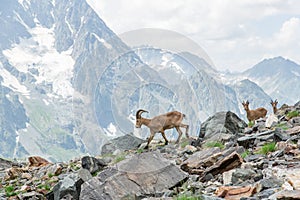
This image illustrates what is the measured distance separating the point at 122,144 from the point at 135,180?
12644mm

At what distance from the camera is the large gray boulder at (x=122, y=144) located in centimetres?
2446

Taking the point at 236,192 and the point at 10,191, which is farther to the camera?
the point at 10,191

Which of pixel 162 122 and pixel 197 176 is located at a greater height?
pixel 162 122

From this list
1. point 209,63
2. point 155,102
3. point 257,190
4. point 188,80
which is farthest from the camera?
point 155,102

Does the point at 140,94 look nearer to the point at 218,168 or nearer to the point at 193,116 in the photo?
the point at 193,116

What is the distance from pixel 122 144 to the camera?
24.5 metres

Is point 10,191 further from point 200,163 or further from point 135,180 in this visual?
point 200,163

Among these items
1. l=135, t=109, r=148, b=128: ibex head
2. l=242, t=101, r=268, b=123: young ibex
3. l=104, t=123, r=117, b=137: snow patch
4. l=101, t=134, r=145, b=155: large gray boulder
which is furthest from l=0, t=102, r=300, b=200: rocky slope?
l=242, t=101, r=268, b=123: young ibex

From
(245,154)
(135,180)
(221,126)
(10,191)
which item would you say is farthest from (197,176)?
(221,126)

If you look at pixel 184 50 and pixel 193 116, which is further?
pixel 193 116

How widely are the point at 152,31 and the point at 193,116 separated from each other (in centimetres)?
502

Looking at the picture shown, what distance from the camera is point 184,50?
15.7m

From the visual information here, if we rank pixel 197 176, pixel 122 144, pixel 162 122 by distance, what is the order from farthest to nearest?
pixel 122 144, pixel 162 122, pixel 197 176

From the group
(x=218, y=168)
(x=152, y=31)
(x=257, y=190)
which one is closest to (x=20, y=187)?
(x=152, y=31)
